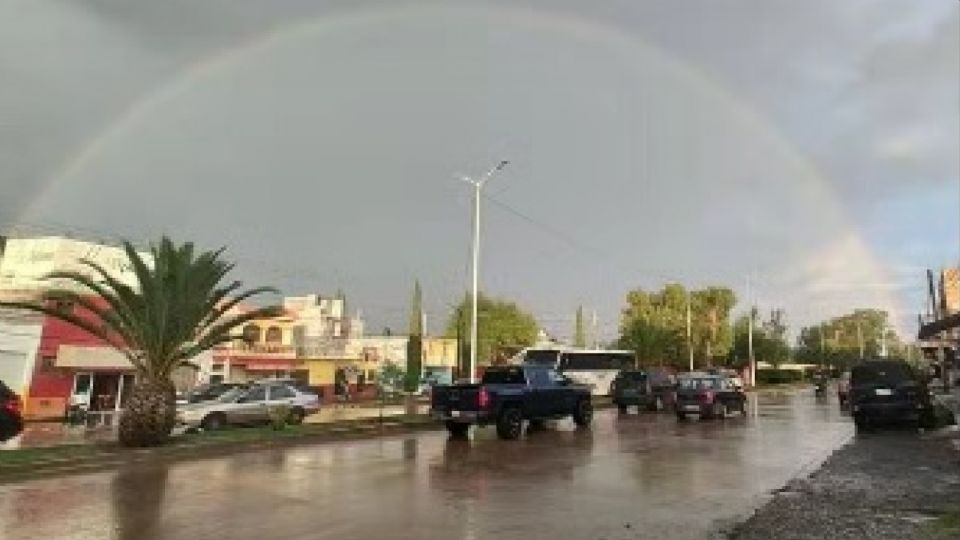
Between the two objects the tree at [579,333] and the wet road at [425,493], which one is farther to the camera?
the tree at [579,333]

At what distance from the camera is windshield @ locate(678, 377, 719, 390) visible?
121 feet

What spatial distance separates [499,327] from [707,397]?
255 ft

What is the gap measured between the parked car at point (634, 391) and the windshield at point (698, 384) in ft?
20.8

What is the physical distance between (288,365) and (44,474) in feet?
201

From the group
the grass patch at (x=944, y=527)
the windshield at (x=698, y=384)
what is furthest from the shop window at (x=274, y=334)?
the grass patch at (x=944, y=527)

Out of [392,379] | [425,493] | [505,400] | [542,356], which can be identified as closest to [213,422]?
[505,400]

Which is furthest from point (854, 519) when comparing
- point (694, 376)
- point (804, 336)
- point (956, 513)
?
point (804, 336)

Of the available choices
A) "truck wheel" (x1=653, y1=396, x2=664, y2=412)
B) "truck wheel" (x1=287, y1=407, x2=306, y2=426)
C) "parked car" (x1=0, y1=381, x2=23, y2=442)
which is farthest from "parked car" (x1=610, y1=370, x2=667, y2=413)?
"parked car" (x1=0, y1=381, x2=23, y2=442)

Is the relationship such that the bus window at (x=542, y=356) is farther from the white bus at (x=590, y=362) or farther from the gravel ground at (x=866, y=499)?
the gravel ground at (x=866, y=499)

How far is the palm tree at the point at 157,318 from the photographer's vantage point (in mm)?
22203

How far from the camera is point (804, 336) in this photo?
182625 millimetres

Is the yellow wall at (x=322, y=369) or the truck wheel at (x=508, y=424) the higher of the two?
the yellow wall at (x=322, y=369)

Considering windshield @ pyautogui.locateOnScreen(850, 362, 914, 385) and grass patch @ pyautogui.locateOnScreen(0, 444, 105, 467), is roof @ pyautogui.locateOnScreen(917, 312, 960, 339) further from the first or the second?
grass patch @ pyautogui.locateOnScreen(0, 444, 105, 467)

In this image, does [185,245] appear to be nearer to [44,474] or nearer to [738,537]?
[44,474]
